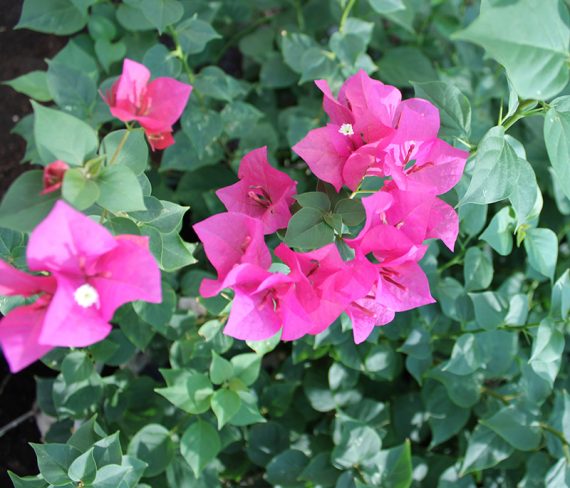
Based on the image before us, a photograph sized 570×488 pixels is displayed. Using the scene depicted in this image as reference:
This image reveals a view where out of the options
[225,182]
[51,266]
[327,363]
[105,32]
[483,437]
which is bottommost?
[327,363]

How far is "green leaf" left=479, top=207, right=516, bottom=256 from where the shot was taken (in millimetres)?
1079

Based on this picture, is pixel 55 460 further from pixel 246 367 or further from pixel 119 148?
pixel 119 148

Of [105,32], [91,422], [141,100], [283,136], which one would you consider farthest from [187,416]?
[105,32]

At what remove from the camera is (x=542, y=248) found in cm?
115

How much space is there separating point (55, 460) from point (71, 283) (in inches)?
17.5

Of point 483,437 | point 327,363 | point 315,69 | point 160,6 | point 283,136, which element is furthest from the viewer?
point 283,136

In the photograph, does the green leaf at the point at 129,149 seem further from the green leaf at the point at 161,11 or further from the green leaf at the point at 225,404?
the green leaf at the point at 225,404

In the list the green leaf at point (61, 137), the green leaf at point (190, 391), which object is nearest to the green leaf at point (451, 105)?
the green leaf at point (61, 137)

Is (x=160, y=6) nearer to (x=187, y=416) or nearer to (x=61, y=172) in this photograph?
(x=61, y=172)

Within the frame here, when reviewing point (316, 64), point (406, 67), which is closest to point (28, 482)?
point (316, 64)

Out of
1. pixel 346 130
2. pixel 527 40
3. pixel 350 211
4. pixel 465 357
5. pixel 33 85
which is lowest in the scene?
pixel 465 357

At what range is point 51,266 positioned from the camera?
0.66m

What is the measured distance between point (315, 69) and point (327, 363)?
75 centimetres

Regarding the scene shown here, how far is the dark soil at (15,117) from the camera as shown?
1.56 metres
